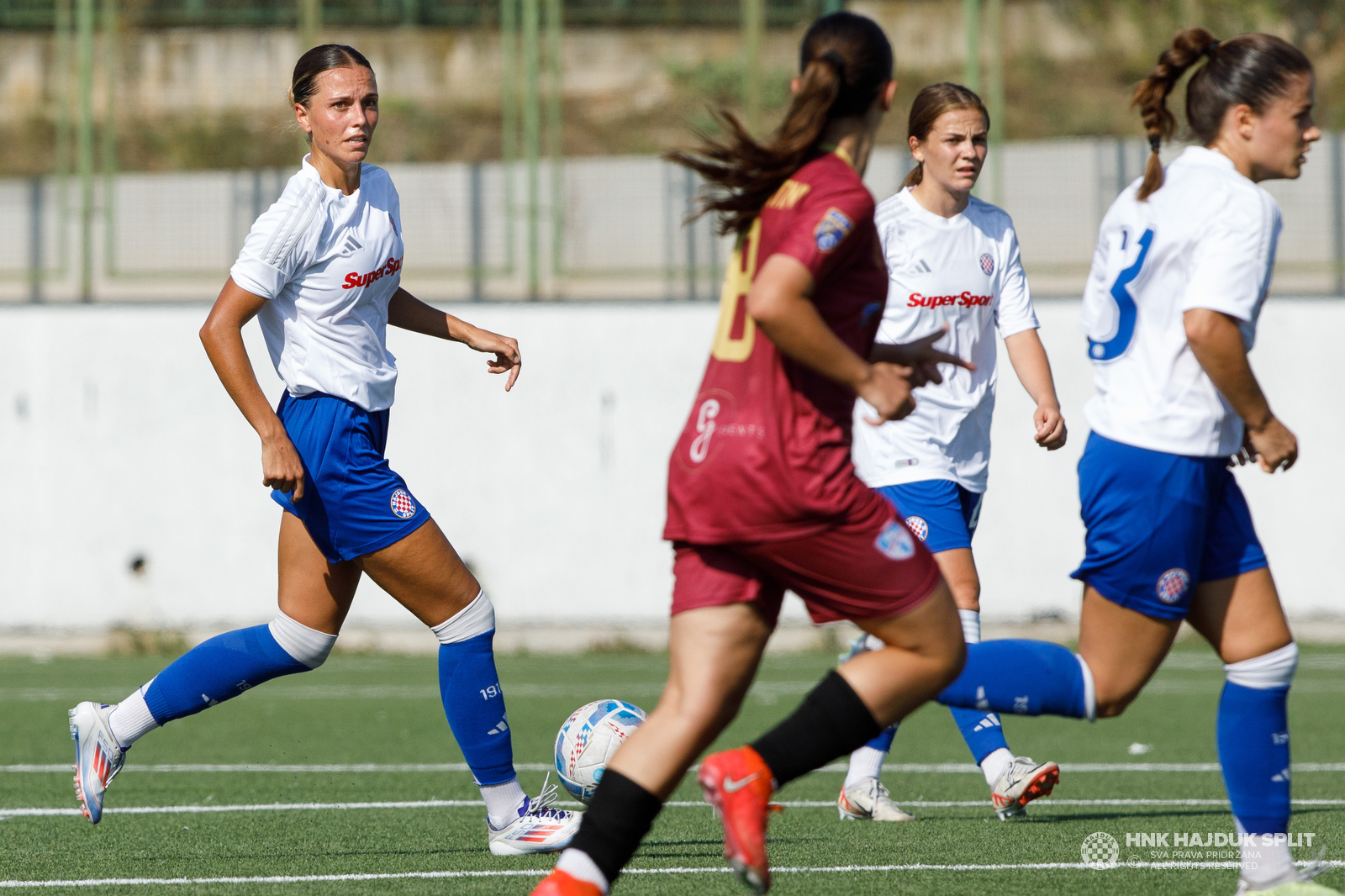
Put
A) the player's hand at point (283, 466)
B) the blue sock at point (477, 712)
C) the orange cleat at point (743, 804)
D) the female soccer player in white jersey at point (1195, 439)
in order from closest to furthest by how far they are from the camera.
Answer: the orange cleat at point (743, 804) < the female soccer player in white jersey at point (1195, 439) < the player's hand at point (283, 466) < the blue sock at point (477, 712)

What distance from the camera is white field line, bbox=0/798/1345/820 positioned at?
565 cm

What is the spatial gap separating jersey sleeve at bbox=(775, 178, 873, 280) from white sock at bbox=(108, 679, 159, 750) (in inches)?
106

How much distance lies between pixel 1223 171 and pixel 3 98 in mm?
17879

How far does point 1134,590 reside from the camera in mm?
3672

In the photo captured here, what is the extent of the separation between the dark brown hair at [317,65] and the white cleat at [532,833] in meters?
2.18

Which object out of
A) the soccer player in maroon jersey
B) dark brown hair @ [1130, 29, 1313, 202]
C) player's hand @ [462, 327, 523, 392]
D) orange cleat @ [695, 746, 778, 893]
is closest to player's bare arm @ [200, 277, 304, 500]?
player's hand @ [462, 327, 523, 392]

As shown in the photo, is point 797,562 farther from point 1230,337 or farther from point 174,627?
point 174,627

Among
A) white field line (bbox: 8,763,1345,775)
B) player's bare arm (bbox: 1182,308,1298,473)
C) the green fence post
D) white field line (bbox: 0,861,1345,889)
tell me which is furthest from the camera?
the green fence post

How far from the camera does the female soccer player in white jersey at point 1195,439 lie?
3.55m

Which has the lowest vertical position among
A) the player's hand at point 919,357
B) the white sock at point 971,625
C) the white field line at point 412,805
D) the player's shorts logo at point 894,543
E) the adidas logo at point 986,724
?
the white field line at point 412,805

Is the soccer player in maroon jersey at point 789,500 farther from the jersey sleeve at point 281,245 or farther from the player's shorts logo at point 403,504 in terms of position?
the jersey sleeve at point 281,245

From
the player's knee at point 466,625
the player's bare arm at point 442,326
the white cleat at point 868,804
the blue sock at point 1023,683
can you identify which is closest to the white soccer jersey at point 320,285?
the player's bare arm at point 442,326

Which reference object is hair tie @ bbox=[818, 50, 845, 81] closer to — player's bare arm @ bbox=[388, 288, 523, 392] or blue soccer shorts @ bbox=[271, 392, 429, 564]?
blue soccer shorts @ bbox=[271, 392, 429, 564]

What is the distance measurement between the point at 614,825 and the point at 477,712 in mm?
1701
